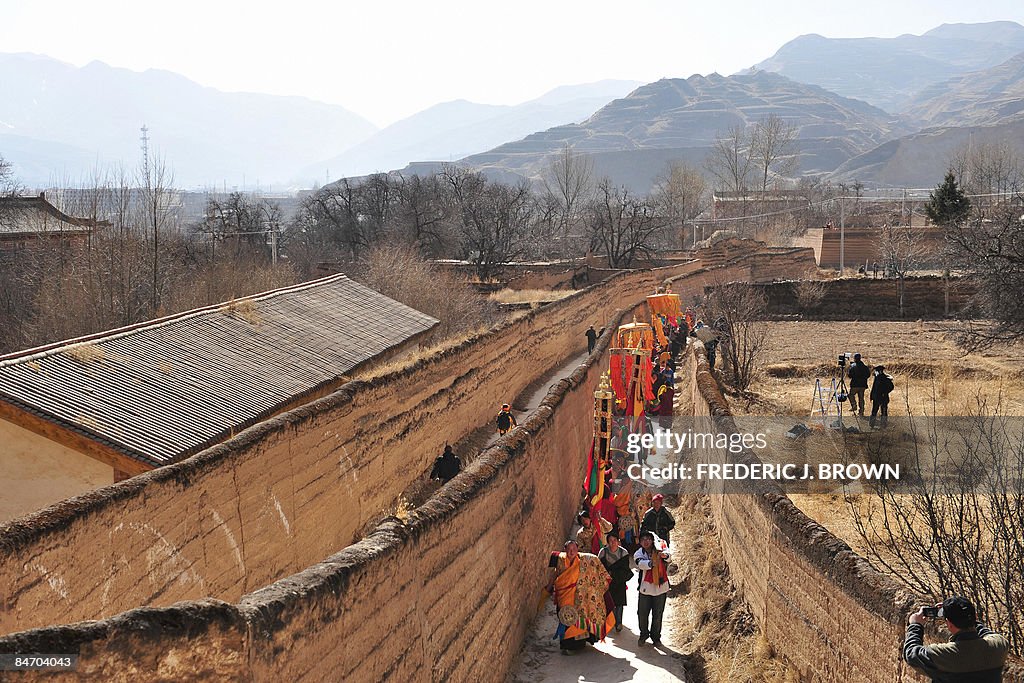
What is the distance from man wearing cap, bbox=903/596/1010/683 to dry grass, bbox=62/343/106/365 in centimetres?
1082

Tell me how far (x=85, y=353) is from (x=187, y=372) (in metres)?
1.51

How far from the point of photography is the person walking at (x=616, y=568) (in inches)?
409

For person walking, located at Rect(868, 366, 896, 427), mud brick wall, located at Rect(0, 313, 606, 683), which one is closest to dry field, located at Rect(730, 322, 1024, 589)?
person walking, located at Rect(868, 366, 896, 427)

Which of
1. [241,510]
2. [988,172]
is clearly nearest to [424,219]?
[241,510]

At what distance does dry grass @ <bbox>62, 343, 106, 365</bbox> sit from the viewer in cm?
1335

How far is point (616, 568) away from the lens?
1042 cm

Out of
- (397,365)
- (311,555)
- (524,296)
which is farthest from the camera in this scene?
(524,296)

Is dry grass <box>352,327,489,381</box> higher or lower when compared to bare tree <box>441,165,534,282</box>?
lower

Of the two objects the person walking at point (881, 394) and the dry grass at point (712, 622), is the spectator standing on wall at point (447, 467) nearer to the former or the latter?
the dry grass at point (712, 622)

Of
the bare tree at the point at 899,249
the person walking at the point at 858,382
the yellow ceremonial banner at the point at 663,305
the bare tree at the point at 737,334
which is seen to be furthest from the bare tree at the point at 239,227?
the person walking at the point at 858,382

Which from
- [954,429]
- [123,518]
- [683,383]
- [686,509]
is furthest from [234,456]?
[683,383]

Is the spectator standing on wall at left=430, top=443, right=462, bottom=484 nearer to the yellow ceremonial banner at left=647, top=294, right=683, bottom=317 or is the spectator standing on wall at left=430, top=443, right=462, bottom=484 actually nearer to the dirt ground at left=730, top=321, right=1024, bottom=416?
the dirt ground at left=730, top=321, right=1024, bottom=416

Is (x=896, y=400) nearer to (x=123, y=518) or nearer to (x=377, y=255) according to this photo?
(x=123, y=518)

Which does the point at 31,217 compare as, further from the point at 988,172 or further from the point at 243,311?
the point at 988,172
